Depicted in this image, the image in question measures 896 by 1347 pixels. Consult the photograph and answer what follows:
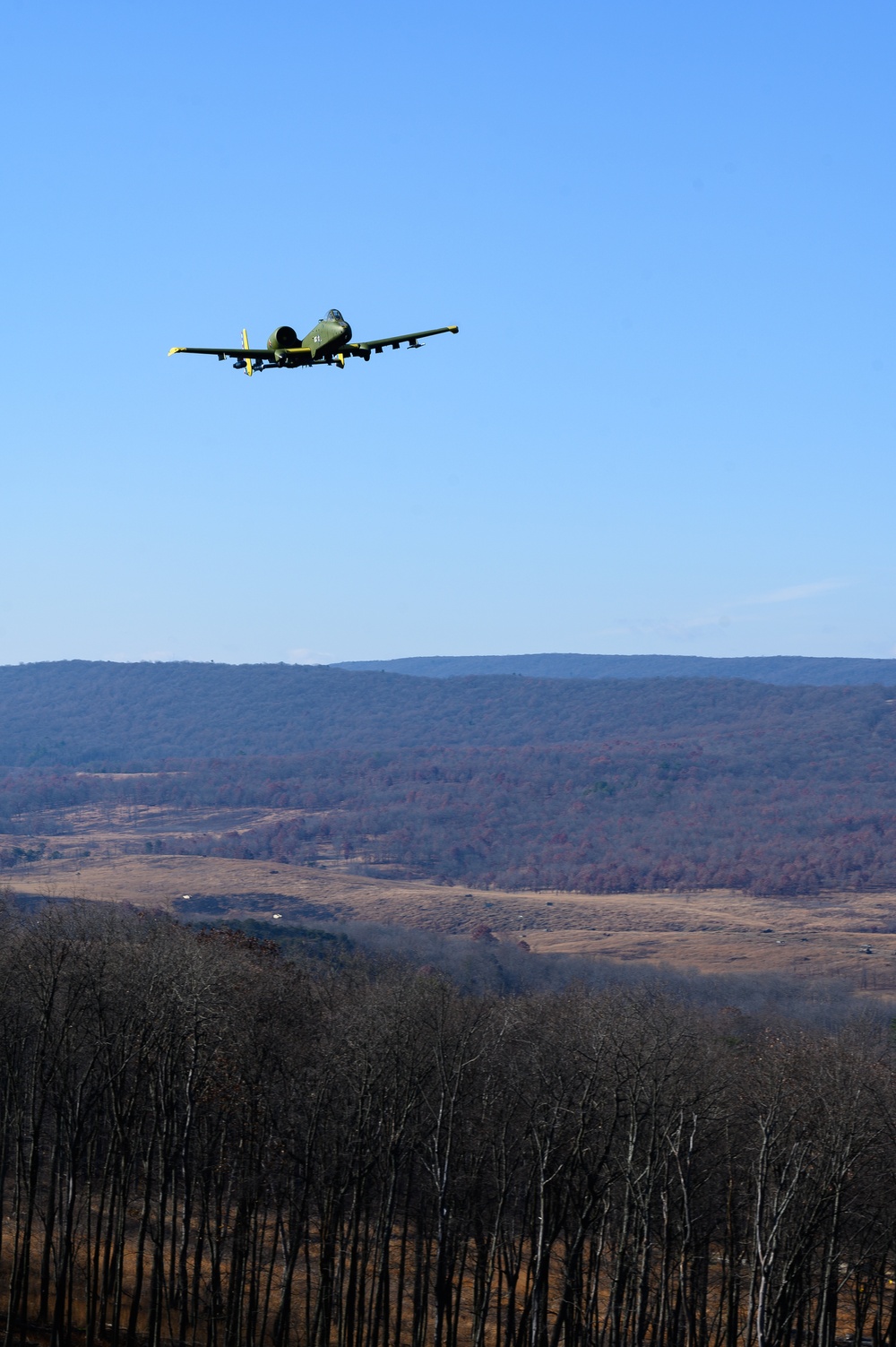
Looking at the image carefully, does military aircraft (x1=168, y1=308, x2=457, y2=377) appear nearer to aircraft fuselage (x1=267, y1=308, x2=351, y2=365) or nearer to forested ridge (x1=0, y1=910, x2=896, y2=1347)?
aircraft fuselage (x1=267, y1=308, x2=351, y2=365)

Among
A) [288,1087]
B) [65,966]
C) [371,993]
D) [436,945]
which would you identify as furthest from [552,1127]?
[436,945]

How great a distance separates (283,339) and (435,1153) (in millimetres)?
30428

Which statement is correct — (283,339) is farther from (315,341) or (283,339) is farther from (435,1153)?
(435,1153)

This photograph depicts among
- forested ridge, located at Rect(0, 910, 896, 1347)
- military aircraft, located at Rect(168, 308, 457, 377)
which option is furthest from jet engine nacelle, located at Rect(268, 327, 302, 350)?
forested ridge, located at Rect(0, 910, 896, 1347)

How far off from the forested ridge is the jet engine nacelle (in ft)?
79.2

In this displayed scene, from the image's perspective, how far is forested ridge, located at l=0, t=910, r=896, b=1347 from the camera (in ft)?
156

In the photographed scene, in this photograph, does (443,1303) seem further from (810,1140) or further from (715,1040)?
(715,1040)

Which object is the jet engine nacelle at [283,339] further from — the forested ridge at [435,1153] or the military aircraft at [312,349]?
the forested ridge at [435,1153]

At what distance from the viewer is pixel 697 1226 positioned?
2115 inches

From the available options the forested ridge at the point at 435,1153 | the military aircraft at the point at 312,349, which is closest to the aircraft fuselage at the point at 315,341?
the military aircraft at the point at 312,349

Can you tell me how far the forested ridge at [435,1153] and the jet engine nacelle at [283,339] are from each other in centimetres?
2415

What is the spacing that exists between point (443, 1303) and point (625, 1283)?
6900mm

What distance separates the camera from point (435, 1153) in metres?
48.6

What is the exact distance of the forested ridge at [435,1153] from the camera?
47.4 meters
